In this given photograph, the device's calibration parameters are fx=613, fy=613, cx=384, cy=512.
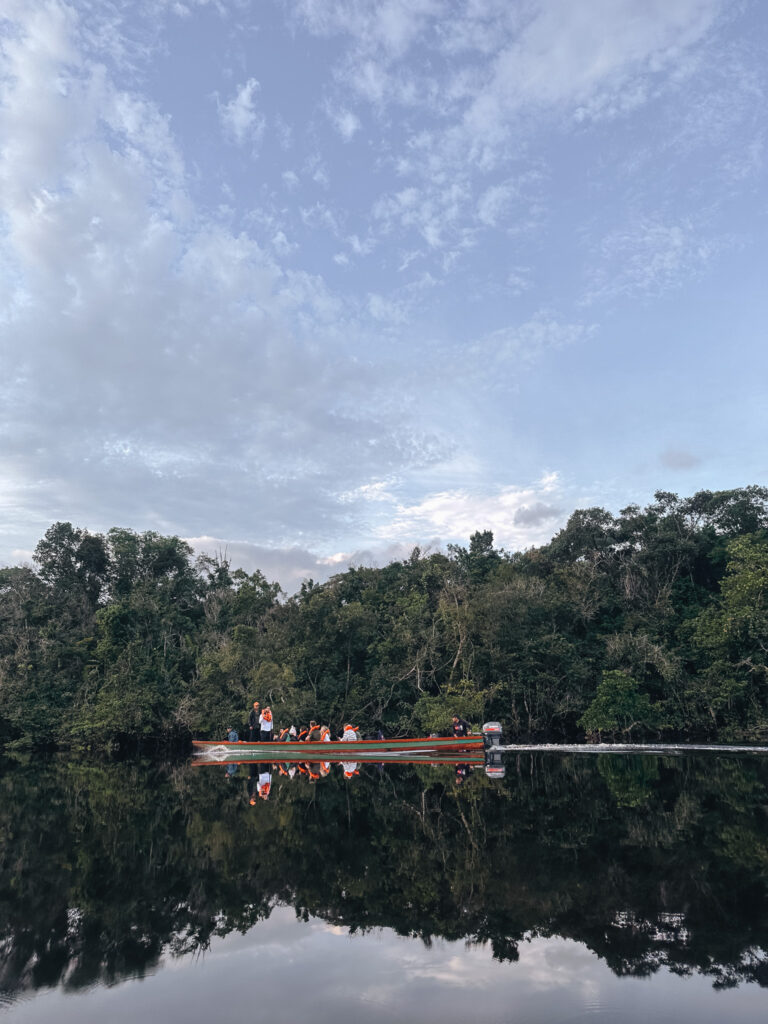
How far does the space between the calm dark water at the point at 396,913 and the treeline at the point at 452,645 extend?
1675 centimetres

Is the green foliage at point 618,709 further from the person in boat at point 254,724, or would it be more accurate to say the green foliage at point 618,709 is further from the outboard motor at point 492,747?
the person in boat at point 254,724

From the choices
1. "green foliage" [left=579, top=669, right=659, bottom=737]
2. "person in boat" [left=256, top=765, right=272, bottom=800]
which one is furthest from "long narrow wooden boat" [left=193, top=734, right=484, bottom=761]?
"green foliage" [left=579, top=669, right=659, bottom=737]

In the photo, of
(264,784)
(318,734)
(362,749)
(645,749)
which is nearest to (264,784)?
(264,784)

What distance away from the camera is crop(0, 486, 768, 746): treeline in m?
27.1

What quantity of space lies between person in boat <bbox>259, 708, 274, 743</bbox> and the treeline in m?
3.54

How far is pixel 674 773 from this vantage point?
15.3m

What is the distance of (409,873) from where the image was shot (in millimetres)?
7391

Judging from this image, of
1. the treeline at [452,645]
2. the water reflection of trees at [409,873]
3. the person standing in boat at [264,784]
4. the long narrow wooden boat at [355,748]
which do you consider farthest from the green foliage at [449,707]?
the water reflection of trees at [409,873]

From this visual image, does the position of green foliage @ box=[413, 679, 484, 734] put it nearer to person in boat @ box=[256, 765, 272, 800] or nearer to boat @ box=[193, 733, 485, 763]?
boat @ box=[193, 733, 485, 763]

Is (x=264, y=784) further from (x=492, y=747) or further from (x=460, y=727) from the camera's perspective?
(x=492, y=747)

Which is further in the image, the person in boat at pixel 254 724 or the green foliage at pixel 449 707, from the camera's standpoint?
the green foliage at pixel 449 707

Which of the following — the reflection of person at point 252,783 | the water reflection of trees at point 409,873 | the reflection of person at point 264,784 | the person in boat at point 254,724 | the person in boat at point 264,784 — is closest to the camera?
the water reflection of trees at point 409,873

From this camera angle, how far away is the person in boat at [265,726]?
23.4 meters

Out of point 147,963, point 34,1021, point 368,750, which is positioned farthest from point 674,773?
point 34,1021
